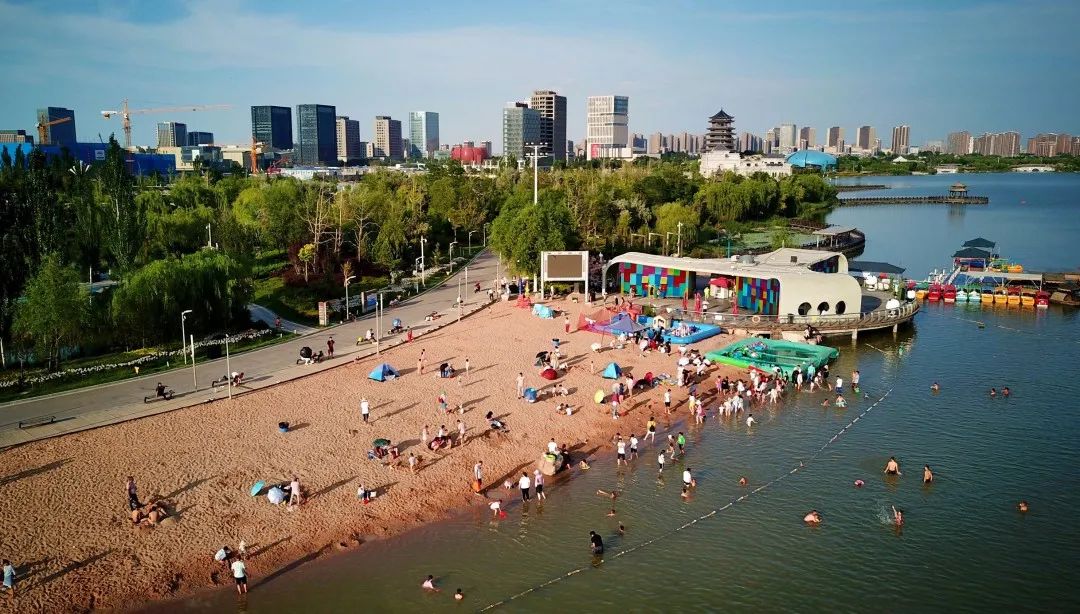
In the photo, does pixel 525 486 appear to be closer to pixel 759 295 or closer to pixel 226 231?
pixel 759 295

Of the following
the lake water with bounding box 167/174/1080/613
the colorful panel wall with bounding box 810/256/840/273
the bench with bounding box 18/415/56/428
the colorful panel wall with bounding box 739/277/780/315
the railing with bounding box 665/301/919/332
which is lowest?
the lake water with bounding box 167/174/1080/613

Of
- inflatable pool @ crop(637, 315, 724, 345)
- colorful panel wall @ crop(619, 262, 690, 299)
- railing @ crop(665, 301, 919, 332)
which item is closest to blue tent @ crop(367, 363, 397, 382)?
inflatable pool @ crop(637, 315, 724, 345)

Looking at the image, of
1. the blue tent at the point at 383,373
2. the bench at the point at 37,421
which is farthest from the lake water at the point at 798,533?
the bench at the point at 37,421

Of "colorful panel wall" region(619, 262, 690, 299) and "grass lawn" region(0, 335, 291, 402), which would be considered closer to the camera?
"grass lawn" region(0, 335, 291, 402)

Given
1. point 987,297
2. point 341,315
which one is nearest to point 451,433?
point 341,315

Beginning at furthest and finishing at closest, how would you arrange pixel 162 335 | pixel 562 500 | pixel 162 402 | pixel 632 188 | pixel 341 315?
pixel 632 188 → pixel 341 315 → pixel 162 335 → pixel 162 402 → pixel 562 500

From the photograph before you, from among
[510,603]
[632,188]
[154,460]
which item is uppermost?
[632,188]

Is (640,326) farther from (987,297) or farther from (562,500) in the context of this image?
A: (987,297)

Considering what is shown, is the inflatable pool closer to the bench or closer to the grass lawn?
the grass lawn
